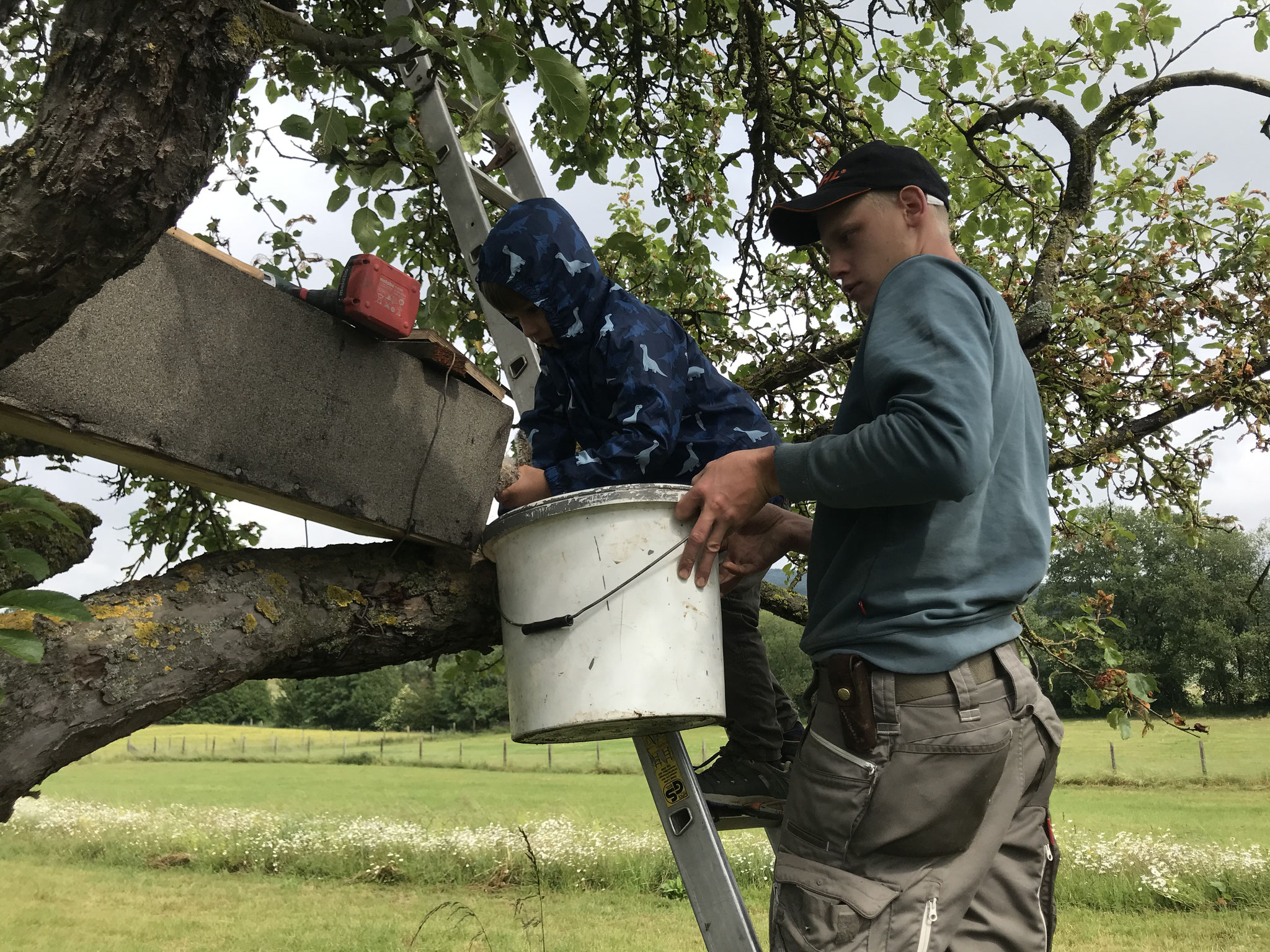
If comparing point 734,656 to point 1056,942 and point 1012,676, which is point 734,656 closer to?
point 1012,676

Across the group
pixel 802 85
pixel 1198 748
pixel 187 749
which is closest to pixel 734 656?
pixel 802 85

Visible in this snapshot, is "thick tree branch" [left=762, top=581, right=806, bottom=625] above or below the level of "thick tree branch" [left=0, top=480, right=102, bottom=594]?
below

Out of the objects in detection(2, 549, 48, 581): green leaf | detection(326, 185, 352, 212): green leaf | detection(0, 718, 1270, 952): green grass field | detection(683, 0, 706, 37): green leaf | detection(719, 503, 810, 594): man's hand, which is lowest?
detection(0, 718, 1270, 952): green grass field

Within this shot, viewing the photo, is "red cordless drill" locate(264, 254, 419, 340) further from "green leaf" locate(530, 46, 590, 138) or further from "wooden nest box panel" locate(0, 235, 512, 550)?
"green leaf" locate(530, 46, 590, 138)

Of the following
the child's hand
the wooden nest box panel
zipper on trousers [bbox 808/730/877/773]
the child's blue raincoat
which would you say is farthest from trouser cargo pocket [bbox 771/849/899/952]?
the wooden nest box panel

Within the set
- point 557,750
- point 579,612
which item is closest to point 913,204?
point 579,612

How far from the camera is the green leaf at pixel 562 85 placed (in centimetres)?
216

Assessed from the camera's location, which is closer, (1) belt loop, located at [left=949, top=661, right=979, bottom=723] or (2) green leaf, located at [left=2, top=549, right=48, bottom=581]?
(2) green leaf, located at [left=2, top=549, right=48, bottom=581]

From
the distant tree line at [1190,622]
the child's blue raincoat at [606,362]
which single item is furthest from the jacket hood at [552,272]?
the distant tree line at [1190,622]

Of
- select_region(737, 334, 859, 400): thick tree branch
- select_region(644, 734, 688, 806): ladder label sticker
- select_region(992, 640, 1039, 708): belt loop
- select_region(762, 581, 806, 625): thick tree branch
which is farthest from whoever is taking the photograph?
select_region(737, 334, 859, 400): thick tree branch

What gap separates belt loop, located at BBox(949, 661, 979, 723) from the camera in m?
1.75

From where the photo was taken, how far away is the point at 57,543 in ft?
11.4

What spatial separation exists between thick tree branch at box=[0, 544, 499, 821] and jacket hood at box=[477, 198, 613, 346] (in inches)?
34.1

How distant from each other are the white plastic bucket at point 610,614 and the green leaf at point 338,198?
1628 millimetres
